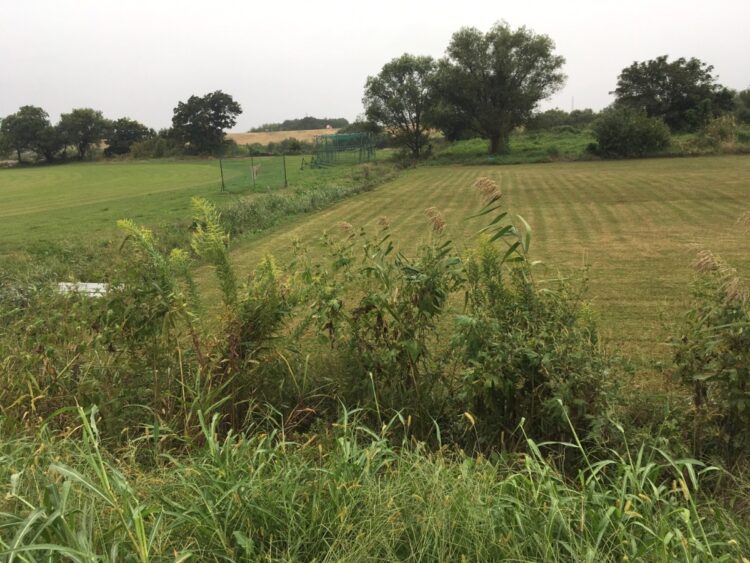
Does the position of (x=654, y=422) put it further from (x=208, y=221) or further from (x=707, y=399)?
(x=208, y=221)

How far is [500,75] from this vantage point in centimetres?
3647

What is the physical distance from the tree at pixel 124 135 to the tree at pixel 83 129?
39.7 inches

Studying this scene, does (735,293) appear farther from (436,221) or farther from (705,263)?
(436,221)

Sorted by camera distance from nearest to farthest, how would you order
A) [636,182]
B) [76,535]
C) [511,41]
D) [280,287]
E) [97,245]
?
[76,535]
[280,287]
[97,245]
[636,182]
[511,41]

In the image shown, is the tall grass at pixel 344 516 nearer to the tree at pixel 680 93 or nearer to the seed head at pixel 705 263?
the seed head at pixel 705 263

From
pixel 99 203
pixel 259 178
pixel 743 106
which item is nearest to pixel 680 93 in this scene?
pixel 743 106

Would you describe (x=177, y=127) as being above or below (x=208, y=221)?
above

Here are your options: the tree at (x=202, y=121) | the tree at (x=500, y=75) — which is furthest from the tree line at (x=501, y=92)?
the tree at (x=202, y=121)

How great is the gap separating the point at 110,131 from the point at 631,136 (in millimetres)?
61495

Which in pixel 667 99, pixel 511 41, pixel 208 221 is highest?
pixel 511 41

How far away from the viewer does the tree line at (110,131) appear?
62906 mm

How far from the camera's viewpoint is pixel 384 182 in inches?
992

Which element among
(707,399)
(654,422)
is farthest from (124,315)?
(707,399)

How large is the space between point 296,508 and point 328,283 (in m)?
1.67
